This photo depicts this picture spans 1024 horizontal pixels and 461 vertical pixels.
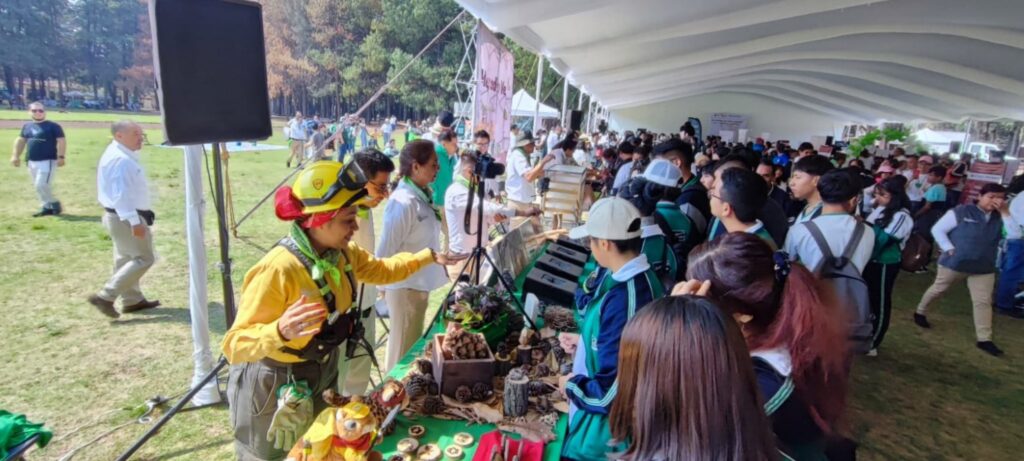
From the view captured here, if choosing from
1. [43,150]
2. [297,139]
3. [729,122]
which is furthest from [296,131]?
[729,122]

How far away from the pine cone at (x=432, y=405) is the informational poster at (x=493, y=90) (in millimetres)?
4363

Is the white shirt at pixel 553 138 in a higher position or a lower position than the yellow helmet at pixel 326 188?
higher

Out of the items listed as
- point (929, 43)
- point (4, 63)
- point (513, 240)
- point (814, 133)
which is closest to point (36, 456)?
point (513, 240)

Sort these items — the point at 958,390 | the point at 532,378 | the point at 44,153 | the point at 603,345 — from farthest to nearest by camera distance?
1. the point at 44,153
2. the point at 958,390
3. the point at 532,378
4. the point at 603,345

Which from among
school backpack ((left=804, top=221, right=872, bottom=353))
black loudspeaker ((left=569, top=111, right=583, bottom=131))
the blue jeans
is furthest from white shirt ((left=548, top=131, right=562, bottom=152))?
school backpack ((left=804, top=221, right=872, bottom=353))

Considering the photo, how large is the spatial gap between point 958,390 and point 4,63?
21.6 meters

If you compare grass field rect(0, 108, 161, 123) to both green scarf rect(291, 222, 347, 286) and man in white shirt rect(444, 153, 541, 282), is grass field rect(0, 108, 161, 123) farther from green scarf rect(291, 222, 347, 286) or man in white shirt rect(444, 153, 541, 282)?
green scarf rect(291, 222, 347, 286)

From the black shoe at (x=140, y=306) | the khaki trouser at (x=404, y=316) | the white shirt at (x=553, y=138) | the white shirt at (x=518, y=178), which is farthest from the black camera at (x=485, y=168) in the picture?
the white shirt at (x=553, y=138)

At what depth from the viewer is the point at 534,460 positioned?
5.85 ft

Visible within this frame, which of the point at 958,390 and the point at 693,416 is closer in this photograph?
the point at 693,416

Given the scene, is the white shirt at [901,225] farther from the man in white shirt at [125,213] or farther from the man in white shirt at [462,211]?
the man in white shirt at [125,213]

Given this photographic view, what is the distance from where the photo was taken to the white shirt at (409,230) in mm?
2975

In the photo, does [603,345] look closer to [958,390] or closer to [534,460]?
[534,460]

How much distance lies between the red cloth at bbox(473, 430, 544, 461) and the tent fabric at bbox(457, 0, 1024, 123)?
208 inches
